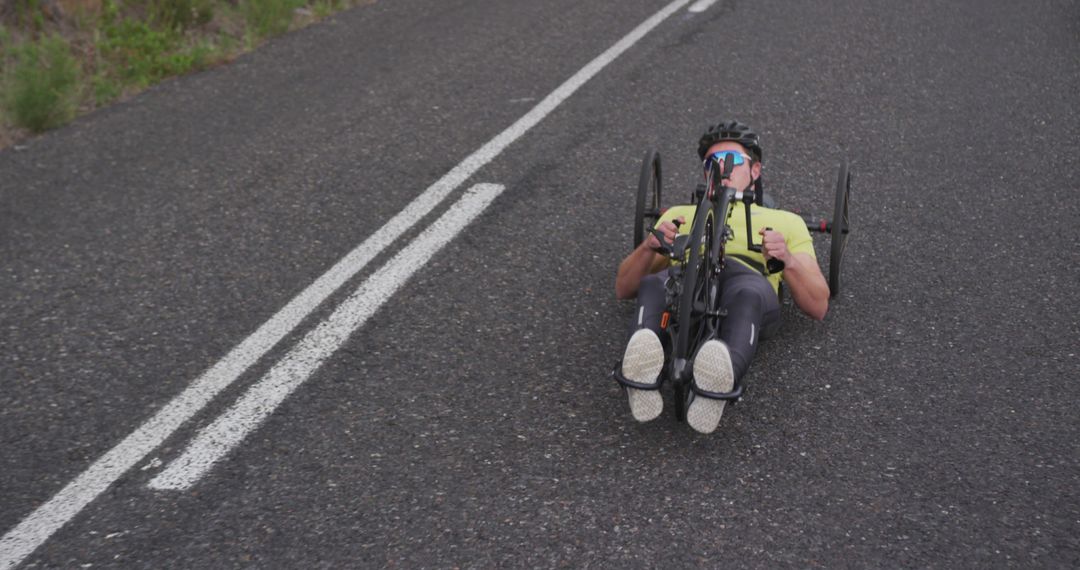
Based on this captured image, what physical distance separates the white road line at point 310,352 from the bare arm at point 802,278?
171 centimetres

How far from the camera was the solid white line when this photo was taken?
10.4 meters

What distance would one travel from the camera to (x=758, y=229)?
4887mm

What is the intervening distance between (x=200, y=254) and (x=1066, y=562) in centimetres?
400

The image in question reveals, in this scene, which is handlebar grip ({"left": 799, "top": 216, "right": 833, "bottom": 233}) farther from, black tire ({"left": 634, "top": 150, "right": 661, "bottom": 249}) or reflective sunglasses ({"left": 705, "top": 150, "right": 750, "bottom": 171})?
black tire ({"left": 634, "top": 150, "right": 661, "bottom": 249})

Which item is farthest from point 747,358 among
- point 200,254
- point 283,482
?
point 200,254

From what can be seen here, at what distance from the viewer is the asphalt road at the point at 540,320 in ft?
12.4

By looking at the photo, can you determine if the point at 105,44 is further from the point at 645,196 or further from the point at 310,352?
the point at 645,196

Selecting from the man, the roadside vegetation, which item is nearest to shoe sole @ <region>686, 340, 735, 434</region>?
the man

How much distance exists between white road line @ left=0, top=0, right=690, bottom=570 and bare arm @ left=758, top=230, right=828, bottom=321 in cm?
197

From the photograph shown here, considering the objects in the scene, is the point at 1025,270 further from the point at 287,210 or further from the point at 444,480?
the point at 287,210

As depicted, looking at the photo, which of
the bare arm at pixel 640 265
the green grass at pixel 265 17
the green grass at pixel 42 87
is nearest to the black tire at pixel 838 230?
the bare arm at pixel 640 265

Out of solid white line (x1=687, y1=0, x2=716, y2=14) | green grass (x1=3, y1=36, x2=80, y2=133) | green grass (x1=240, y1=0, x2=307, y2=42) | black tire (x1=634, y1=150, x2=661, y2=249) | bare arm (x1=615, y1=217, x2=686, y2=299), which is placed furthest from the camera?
solid white line (x1=687, y1=0, x2=716, y2=14)

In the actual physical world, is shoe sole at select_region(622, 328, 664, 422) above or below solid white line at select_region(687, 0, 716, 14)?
above

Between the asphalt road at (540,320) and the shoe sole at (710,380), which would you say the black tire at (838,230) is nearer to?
the asphalt road at (540,320)
